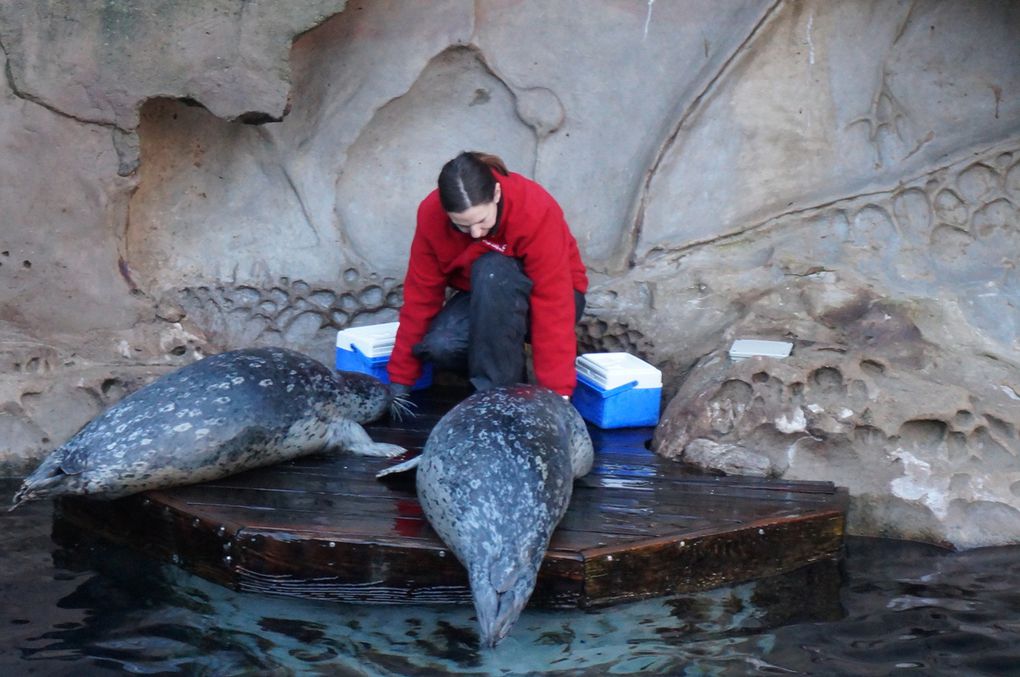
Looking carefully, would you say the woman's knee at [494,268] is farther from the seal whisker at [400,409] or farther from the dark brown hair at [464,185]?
the seal whisker at [400,409]

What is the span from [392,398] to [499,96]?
1.94m

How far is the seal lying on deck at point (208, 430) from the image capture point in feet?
15.0

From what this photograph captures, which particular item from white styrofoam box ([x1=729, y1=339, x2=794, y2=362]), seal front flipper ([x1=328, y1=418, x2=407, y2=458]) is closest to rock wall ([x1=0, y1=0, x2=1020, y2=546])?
white styrofoam box ([x1=729, y1=339, x2=794, y2=362])

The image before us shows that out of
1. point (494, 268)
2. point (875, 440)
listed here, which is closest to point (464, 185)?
point (494, 268)

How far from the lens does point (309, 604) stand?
4438mm

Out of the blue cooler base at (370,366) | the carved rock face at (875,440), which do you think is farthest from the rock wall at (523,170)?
the blue cooler base at (370,366)

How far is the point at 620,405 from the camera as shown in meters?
5.51

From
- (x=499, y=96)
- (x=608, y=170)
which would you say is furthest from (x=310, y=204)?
(x=608, y=170)

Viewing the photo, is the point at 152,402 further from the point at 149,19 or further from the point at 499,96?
the point at 499,96

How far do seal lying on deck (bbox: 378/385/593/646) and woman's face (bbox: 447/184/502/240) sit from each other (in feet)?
2.08

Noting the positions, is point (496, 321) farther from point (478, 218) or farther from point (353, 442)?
point (353, 442)

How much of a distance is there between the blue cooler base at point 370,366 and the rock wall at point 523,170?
453mm

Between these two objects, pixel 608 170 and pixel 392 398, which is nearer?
pixel 392 398

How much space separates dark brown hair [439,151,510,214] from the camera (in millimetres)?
4672
